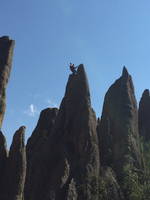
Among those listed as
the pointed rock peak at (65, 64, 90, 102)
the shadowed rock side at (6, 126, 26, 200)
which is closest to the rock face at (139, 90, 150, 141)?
the pointed rock peak at (65, 64, 90, 102)

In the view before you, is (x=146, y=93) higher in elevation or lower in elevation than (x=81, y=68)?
higher

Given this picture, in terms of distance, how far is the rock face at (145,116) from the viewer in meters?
61.5

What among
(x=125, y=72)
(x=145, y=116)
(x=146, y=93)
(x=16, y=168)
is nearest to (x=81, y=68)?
(x=125, y=72)

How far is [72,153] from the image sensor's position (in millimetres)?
44938

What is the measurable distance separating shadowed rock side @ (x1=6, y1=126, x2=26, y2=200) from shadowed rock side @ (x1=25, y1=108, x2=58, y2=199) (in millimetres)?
9551

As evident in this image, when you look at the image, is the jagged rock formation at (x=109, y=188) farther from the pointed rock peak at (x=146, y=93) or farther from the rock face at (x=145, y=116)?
the pointed rock peak at (x=146, y=93)

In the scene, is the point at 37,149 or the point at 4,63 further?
the point at 37,149

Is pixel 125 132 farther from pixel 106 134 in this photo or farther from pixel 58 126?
pixel 58 126

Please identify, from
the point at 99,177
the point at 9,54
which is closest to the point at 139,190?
the point at 99,177

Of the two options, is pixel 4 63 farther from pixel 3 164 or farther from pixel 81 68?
pixel 3 164

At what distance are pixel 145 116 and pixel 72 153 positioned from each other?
2351 centimetres

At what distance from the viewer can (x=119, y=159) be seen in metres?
48.3

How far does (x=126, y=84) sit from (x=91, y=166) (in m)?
17.5

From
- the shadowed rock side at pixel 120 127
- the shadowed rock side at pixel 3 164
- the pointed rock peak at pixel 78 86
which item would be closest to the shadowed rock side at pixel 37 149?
the pointed rock peak at pixel 78 86
